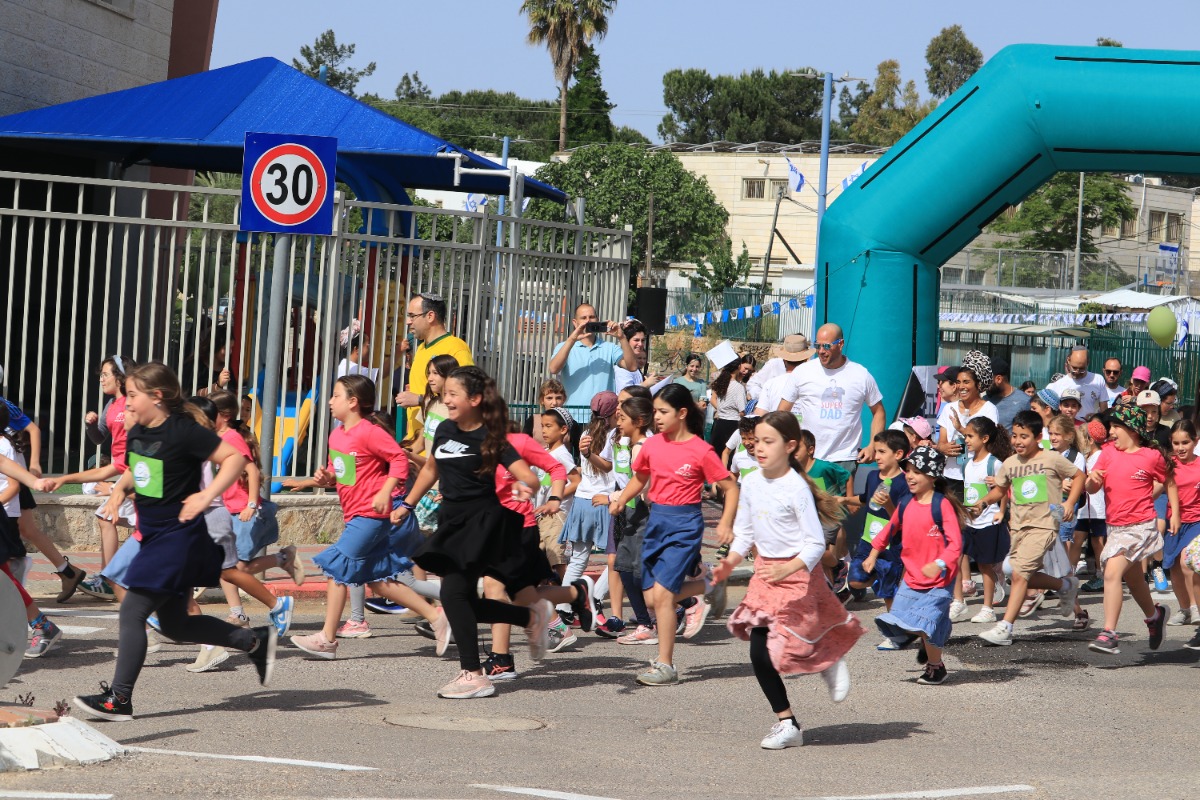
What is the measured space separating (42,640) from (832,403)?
6026 millimetres

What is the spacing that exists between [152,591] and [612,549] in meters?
3.88

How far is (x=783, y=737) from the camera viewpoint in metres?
6.77

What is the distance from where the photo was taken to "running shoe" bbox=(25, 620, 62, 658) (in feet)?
27.5

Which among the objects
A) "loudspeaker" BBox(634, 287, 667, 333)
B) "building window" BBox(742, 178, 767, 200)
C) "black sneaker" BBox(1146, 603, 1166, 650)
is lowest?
"black sneaker" BBox(1146, 603, 1166, 650)

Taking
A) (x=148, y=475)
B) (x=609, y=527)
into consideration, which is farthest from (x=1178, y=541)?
(x=148, y=475)

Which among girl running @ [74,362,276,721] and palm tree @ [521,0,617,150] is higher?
palm tree @ [521,0,617,150]

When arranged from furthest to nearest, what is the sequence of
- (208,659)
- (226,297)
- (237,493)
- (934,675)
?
(226,297), (237,493), (934,675), (208,659)

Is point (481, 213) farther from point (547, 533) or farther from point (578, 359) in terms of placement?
point (547, 533)

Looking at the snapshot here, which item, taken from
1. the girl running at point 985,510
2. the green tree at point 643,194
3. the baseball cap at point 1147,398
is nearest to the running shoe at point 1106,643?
the girl running at point 985,510

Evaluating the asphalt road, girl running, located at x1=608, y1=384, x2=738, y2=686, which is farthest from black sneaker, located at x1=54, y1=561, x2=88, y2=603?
girl running, located at x1=608, y1=384, x2=738, y2=686

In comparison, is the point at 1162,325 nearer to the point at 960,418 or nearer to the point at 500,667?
the point at 960,418

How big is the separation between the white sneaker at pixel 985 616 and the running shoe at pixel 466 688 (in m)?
4.42

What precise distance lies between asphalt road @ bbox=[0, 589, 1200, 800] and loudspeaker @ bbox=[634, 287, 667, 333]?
6318 millimetres

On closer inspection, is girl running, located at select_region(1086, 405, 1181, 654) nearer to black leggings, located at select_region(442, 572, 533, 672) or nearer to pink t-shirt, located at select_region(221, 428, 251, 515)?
black leggings, located at select_region(442, 572, 533, 672)
